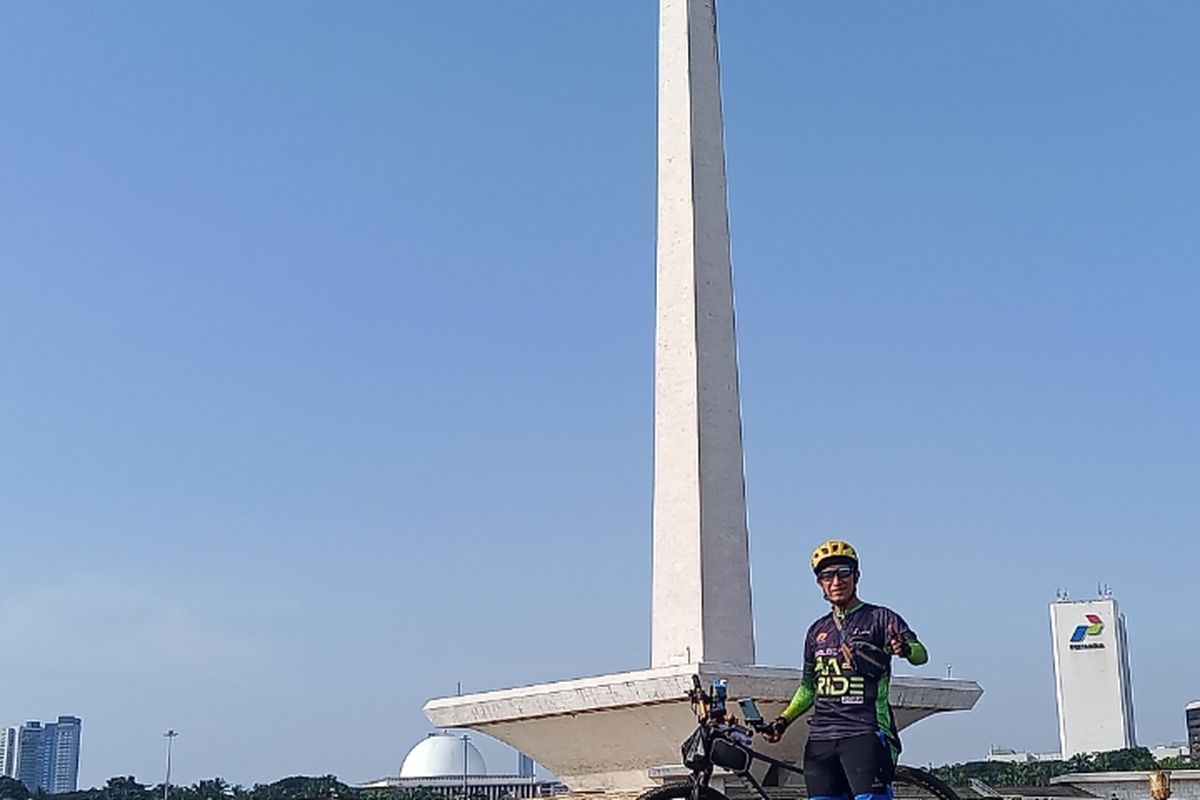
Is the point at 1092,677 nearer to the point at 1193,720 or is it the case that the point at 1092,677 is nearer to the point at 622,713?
the point at 1193,720

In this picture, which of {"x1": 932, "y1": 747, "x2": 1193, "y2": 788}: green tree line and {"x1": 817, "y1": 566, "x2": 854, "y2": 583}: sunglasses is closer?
{"x1": 817, "y1": 566, "x2": 854, "y2": 583}: sunglasses

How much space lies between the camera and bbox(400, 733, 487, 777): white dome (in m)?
105

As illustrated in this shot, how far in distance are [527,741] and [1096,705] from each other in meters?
124

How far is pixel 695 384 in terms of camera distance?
72.5ft

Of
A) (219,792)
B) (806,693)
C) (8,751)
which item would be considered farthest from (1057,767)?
(8,751)

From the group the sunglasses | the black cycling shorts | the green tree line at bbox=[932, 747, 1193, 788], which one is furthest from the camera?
the green tree line at bbox=[932, 747, 1193, 788]

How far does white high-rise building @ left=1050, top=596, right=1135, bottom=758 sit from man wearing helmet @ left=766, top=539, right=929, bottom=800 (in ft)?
447

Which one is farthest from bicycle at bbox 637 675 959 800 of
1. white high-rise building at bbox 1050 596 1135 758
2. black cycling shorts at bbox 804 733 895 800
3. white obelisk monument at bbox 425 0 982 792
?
white high-rise building at bbox 1050 596 1135 758

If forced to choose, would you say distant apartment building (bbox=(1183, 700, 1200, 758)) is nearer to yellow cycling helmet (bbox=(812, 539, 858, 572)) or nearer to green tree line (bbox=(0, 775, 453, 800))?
green tree line (bbox=(0, 775, 453, 800))

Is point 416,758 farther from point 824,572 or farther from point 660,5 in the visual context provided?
point 824,572

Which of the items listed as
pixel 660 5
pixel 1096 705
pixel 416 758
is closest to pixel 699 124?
pixel 660 5

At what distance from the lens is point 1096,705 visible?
5344 inches

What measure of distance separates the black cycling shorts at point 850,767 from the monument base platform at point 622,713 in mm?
13144

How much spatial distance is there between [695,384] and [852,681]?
16397 mm
